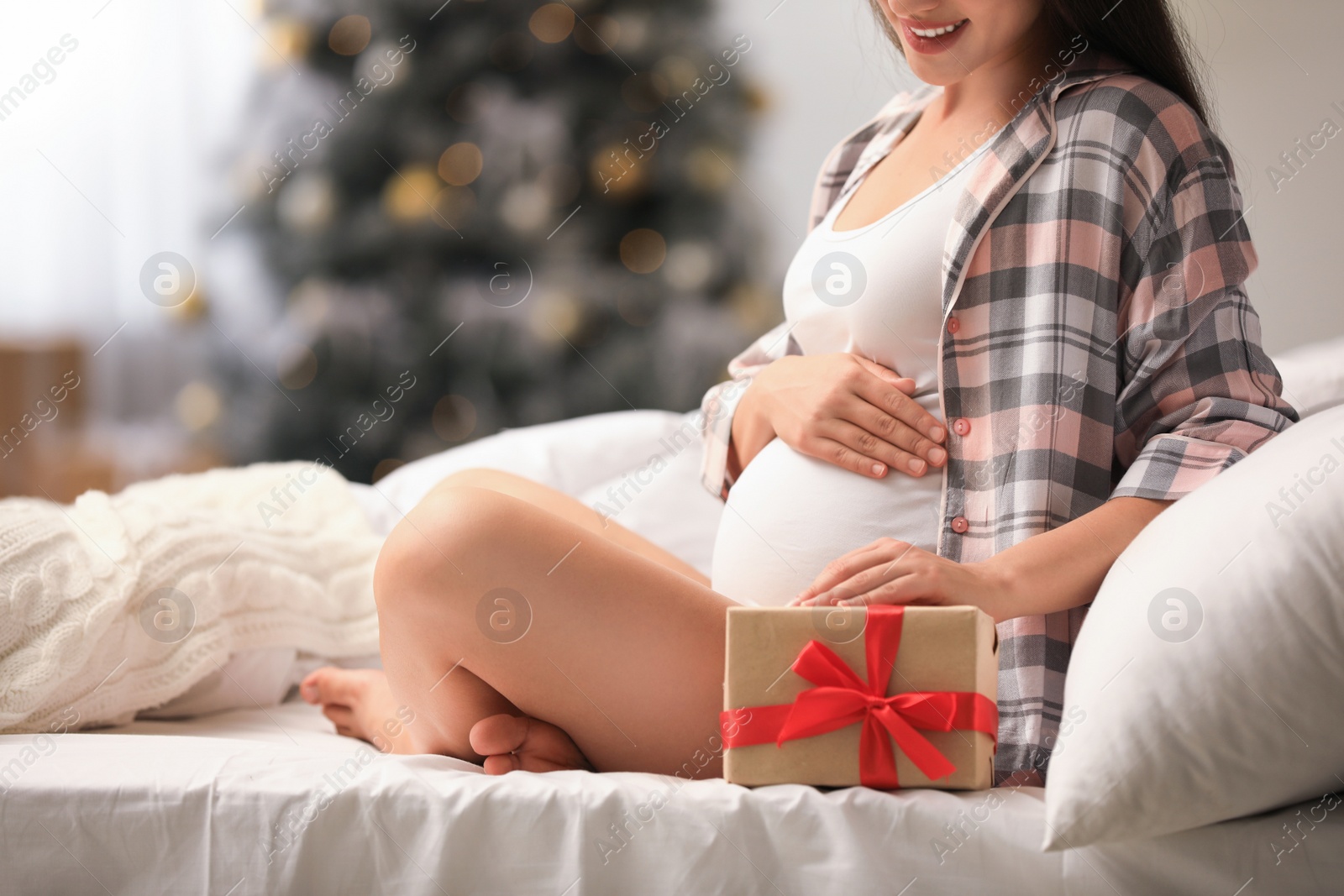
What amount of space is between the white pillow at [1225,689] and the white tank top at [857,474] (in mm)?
239

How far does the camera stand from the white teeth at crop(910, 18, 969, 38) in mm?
861

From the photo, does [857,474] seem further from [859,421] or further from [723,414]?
[723,414]

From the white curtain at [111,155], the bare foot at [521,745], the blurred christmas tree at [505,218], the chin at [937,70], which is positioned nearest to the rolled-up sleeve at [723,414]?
the chin at [937,70]

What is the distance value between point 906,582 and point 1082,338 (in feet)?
0.83

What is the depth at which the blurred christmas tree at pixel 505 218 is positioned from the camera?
2008mm

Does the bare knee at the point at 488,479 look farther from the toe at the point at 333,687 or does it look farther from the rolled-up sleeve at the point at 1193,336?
the rolled-up sleeve at the point at 1193,336

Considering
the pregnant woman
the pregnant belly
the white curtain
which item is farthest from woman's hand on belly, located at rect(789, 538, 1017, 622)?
the white curtain

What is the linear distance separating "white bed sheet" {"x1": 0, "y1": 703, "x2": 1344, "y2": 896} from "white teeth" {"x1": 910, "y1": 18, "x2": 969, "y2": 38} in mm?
608

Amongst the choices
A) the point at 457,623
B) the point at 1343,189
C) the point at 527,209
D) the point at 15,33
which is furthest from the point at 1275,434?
the point at 15,33

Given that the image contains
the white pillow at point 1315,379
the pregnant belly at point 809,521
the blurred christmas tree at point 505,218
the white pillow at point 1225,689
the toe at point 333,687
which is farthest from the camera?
the blurred christmas tree at point 505,218

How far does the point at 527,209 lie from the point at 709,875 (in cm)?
163

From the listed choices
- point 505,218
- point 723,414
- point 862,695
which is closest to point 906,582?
point 862,695

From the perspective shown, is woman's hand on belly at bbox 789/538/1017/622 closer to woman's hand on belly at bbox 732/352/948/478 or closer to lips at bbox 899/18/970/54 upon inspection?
woman's hand on belly at bbox 732/352/948/478

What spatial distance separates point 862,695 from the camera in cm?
63
